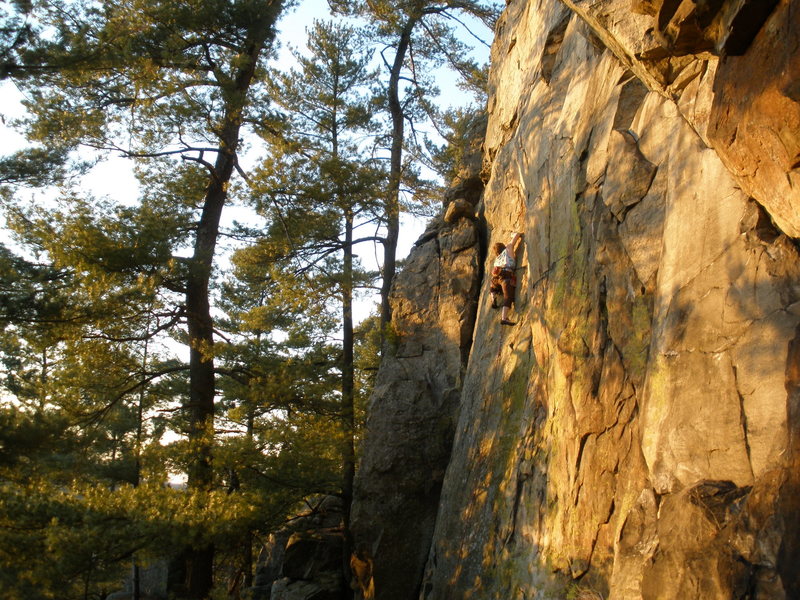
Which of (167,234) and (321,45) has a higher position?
(321,45)

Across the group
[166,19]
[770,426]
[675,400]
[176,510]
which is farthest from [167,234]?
[770,426]

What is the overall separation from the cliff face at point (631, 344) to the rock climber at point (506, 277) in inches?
7.2

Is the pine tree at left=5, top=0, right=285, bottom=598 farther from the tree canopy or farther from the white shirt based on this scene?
the white shirt

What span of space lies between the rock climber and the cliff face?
0.18 meters

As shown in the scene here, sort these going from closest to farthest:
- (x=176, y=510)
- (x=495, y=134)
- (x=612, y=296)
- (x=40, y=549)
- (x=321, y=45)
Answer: (x=612, y=296) < (x=40, y=549) < (x=176, y=510) < (x=495, y=134) < (x=321, y=45)

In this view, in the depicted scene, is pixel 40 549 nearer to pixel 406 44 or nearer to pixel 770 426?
pixel 770 426

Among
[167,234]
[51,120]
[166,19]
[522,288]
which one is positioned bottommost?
[522,288]

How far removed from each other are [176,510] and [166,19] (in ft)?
28.2

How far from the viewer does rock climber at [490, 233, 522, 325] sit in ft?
35.1

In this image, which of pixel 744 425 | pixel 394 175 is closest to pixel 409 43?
pixel 394 175

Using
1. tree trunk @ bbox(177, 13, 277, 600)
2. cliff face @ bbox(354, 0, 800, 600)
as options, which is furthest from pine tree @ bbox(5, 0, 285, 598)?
cliff face @ bbox(354, 0, 800, 600)

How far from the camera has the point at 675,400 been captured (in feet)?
18.1

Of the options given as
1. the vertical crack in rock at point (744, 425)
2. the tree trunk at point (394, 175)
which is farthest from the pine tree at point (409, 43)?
the vertical crack in rock at point (744, 425)

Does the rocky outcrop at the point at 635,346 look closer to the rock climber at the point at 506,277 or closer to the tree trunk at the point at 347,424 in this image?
the rock climber at the point at 506,277
